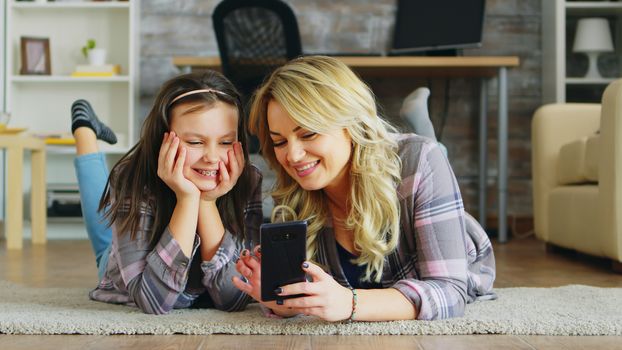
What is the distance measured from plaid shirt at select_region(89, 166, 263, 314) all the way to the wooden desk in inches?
72.6

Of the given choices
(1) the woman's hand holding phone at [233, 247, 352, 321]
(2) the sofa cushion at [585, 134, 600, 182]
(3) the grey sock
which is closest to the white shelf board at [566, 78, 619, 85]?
(2) the sofa cushion at [585, 134, 600, 182]

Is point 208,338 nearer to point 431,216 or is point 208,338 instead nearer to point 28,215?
point 431,216

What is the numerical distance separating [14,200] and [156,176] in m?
1.97

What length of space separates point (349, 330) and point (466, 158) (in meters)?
2.78

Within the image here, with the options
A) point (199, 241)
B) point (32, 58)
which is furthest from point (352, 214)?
point (32, 58)

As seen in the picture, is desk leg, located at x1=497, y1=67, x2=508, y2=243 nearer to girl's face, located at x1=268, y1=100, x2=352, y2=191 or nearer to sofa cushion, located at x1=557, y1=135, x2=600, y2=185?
sofa cushion, located at x1=557, y1=135, x2=600, y2=185

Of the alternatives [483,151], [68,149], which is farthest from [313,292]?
[68,149]

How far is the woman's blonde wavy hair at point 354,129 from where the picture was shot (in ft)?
4.04

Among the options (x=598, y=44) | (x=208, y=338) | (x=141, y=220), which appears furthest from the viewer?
(x=598, y=44)

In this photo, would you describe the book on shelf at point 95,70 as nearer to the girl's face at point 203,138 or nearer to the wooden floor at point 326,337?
the wooden floor at point 326,337

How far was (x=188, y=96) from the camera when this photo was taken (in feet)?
4.58

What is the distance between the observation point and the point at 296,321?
4.30ft

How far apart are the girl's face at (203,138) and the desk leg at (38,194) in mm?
2185

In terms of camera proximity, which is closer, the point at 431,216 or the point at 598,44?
the point at 431,216
